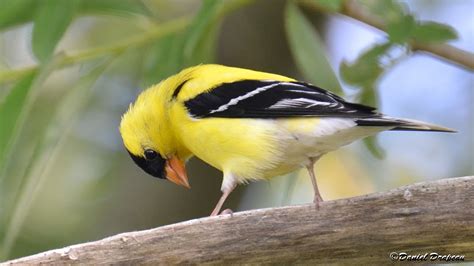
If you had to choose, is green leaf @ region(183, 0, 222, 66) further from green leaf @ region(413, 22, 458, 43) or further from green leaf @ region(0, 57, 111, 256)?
green leaf @ region(413, 22, 458, 43)

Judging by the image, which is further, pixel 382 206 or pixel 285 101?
pixel 285 101

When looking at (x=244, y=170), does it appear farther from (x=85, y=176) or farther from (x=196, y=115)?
(x=85, y=176)

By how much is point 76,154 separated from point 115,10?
2.21 m

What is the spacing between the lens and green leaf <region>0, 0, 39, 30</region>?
3510mm

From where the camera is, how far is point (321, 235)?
9.31ft

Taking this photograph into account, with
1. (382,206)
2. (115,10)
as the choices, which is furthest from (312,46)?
(382,206)

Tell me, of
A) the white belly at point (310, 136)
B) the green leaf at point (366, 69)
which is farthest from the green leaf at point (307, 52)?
the white belly at point (310, 136)

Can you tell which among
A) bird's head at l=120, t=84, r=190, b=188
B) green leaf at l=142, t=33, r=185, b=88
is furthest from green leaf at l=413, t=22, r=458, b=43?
bird's head at l=120, t=84, r=190, b=188

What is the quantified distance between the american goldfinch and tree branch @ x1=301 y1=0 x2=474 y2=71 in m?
0.34

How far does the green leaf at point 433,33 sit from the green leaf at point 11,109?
1459 mm

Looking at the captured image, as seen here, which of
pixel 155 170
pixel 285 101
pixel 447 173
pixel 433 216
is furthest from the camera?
pixel 447 173

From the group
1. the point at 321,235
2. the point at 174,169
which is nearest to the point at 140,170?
the point at 174,169

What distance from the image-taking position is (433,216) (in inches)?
109

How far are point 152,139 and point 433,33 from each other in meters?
1.32
